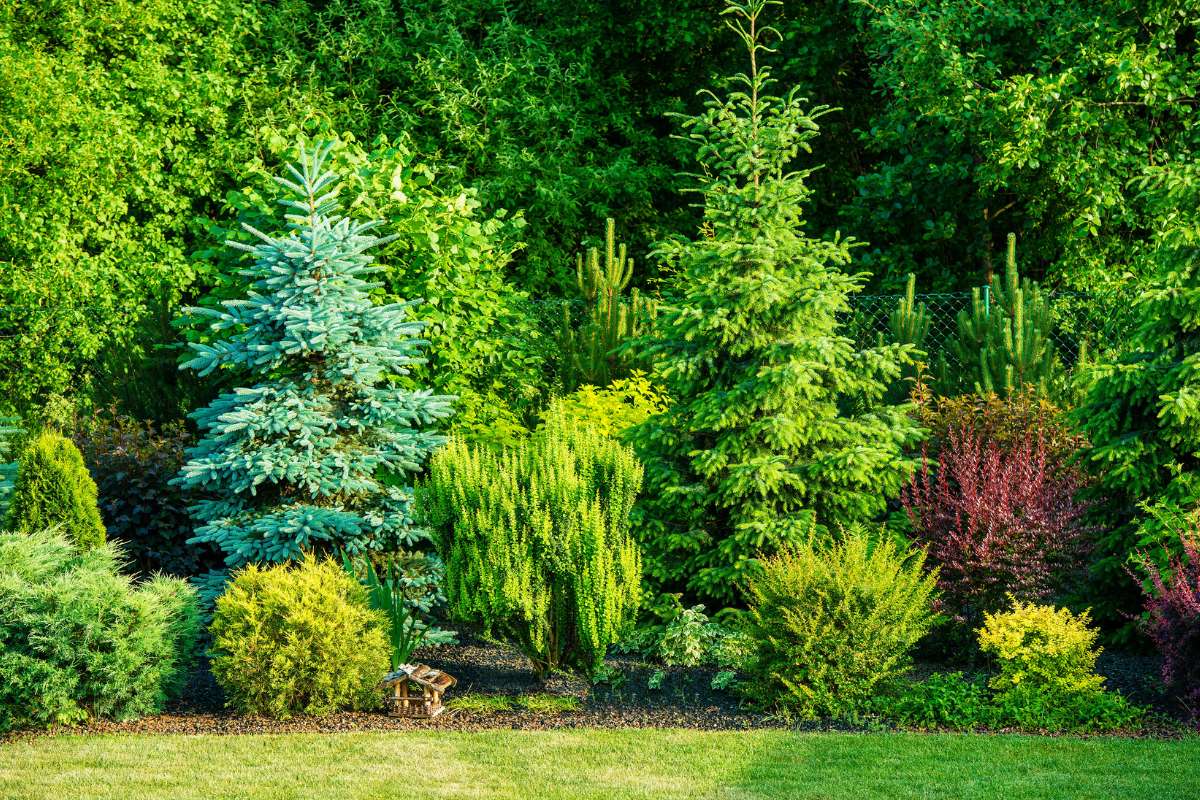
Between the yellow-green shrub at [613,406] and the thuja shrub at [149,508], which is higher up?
the yellow-green shrub at [613,406]

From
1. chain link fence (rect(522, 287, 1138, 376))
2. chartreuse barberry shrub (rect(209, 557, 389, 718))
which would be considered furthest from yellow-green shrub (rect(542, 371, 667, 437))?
chartreuse barberry shrub (rect(209, 557, 389, 718))

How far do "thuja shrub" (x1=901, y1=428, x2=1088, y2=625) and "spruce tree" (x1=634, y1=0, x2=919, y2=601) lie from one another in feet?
1.30

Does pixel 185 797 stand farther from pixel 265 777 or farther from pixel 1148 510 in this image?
pixel 1148 510

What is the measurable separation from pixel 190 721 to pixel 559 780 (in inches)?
90.9

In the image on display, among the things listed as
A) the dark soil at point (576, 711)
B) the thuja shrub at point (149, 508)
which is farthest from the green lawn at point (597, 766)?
the thuja shrub at point (149, 508)

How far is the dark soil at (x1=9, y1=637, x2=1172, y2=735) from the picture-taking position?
6934 millimetres

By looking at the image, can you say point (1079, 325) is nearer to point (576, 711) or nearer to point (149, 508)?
point (576, 711)

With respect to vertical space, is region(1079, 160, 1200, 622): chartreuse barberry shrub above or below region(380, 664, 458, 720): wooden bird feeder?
above

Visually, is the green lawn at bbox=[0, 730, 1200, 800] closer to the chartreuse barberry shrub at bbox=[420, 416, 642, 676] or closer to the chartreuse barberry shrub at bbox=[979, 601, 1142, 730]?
the chartreuse barberry shrub at bbox=[979, 601, 1142, 730]

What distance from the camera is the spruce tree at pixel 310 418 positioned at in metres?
7.98

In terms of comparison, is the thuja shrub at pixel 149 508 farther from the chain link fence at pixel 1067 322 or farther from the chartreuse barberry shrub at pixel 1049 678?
the chartreuse barberry shrub at pixel 1049 678

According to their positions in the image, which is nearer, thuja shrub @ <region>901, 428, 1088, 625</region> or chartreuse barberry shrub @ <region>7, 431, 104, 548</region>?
thuja shrub @ <region>901, 428, 1088, 625</region>

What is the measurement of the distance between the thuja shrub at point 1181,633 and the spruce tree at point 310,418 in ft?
14.0

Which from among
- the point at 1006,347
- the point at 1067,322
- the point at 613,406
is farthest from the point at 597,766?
the point at 1067,322
